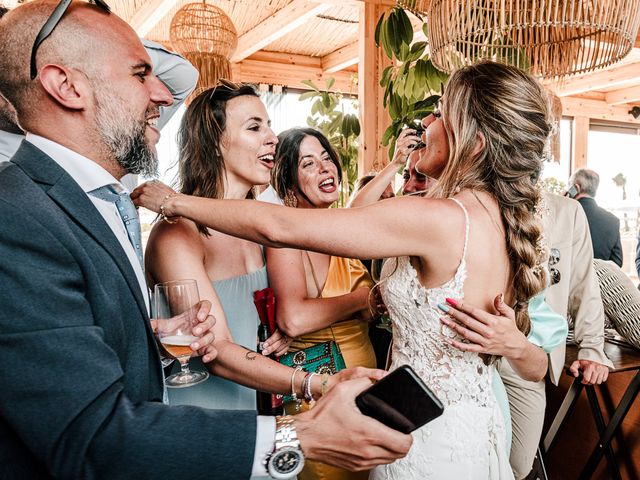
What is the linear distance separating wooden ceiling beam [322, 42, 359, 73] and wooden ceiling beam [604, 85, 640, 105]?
4768mm

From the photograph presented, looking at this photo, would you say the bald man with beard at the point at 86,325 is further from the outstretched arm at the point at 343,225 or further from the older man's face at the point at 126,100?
the outstretched arm at the point at 343,225

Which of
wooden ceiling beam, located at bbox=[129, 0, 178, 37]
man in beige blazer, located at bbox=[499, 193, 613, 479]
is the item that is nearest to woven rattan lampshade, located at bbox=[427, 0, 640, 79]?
man in beige blazer, located at bbox=[499, 193, 613, 479]

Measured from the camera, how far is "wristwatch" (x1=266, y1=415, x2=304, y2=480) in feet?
2.51

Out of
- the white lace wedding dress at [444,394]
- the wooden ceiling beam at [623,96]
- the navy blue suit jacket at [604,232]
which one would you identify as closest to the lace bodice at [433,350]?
the white lace wedding dress at [444,394]

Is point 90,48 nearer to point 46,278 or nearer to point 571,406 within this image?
point 46,278

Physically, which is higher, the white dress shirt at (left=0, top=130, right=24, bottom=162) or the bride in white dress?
the white dress shirt at (left=0, top=130, right=24, bottom=162)

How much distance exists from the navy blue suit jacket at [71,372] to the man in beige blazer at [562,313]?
4.66 ft

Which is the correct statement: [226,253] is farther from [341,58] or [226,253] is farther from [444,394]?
[341,58]

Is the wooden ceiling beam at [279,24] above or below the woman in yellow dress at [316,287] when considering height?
above

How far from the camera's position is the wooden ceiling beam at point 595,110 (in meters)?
8.12

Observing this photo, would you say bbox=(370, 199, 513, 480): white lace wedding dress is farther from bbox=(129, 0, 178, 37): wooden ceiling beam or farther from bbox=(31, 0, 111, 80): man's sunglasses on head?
bbox=(129, 0, 178, 37): wooden ceiling beam

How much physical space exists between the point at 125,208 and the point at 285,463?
0.58m

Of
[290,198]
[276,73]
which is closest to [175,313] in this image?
[290,198]

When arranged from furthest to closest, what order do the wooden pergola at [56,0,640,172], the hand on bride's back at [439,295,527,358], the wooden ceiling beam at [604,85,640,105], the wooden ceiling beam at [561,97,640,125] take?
1. the wooden ceiling beam at [561,97,640,125]
2. the wooden ceiling beam at [604,85,640,105]
3. the wooden pergola at [56,0,640,172]
4. the hand on bride's back at [439,295,527,358]
